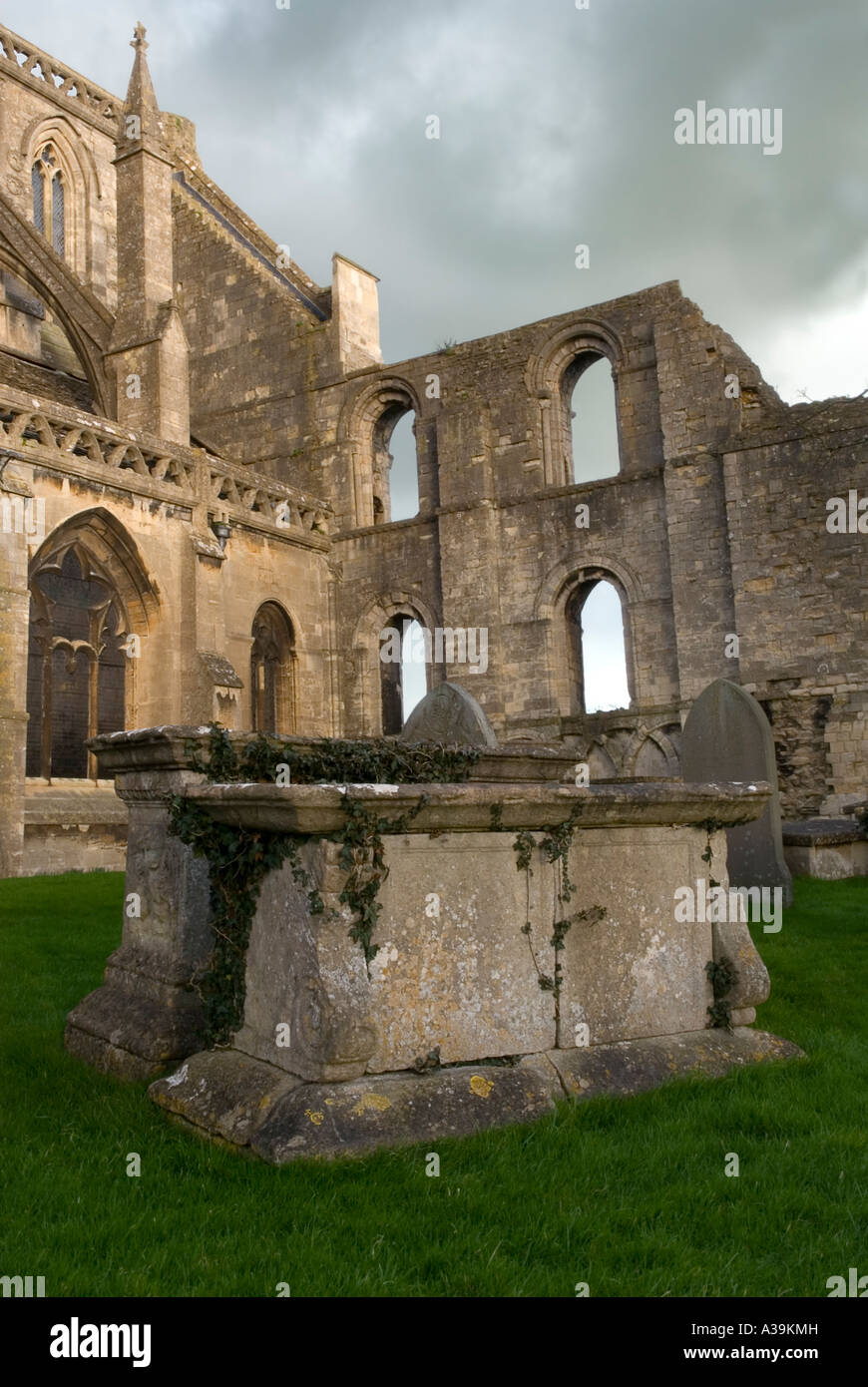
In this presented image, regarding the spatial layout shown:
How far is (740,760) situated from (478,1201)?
725 centimetres

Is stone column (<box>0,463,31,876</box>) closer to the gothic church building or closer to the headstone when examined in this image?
the gothic church building

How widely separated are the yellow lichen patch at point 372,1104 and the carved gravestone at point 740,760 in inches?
249

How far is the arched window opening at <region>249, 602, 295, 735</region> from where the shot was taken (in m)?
19.2

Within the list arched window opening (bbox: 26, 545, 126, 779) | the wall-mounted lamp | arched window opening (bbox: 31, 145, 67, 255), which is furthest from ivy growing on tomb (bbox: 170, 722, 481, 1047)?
arched window opening (bbox: 31, 145, 67, 255)

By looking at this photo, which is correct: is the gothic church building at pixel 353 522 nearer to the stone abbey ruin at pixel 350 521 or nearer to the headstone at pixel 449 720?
the stone abbey ruin at pixel 350 521

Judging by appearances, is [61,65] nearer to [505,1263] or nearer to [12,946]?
[12,946]

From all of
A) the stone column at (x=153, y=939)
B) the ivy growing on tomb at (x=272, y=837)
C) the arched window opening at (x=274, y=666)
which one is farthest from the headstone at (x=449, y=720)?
the arched window opening at (x=274, y=666)

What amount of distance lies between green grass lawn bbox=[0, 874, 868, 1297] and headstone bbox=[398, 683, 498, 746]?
216 inches

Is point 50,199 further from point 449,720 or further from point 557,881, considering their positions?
point 557,881

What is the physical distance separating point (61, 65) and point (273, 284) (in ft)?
29.8

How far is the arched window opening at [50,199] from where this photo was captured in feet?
82.9

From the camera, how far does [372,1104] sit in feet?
11.9

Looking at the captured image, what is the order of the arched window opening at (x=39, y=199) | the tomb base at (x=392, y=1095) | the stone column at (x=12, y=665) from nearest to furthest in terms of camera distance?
the tomb base at (x=392, y=1095) < the stone column at (x=12, y=665) < the arched window opening at (x=39, y=199)
